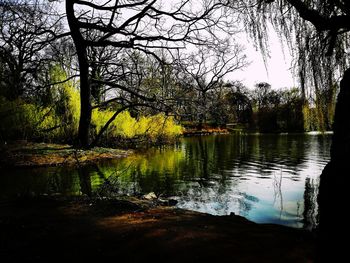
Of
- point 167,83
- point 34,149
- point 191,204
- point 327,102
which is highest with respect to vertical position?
point 167,83

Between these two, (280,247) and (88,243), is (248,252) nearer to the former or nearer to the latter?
(280,247)

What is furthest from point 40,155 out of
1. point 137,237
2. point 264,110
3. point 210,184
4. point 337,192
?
point 264,110

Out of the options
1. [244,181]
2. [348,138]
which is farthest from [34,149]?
[348,138]

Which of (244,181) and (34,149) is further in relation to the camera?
(34,149)

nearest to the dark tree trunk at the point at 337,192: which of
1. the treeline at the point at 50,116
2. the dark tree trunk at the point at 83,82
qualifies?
the treeline at the point at 50,116

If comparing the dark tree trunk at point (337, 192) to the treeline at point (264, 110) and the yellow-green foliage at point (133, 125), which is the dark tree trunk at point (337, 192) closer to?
the treeline at point (264, 110)

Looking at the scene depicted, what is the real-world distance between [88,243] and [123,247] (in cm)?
51

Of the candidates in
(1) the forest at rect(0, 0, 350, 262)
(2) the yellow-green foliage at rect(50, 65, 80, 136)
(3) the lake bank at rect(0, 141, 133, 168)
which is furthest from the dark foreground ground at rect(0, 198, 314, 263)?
(2) the yellow-green foliage at rect(50, 65, 80, 136)

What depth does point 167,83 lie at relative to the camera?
1828 cm

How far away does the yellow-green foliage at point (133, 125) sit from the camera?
2228 centimetres

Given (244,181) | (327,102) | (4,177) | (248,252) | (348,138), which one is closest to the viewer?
(348,138)

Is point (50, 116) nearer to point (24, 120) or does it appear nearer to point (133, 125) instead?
point (24, 120)

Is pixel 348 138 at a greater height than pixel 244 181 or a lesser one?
greater

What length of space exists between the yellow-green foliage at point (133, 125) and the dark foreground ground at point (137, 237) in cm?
1383
